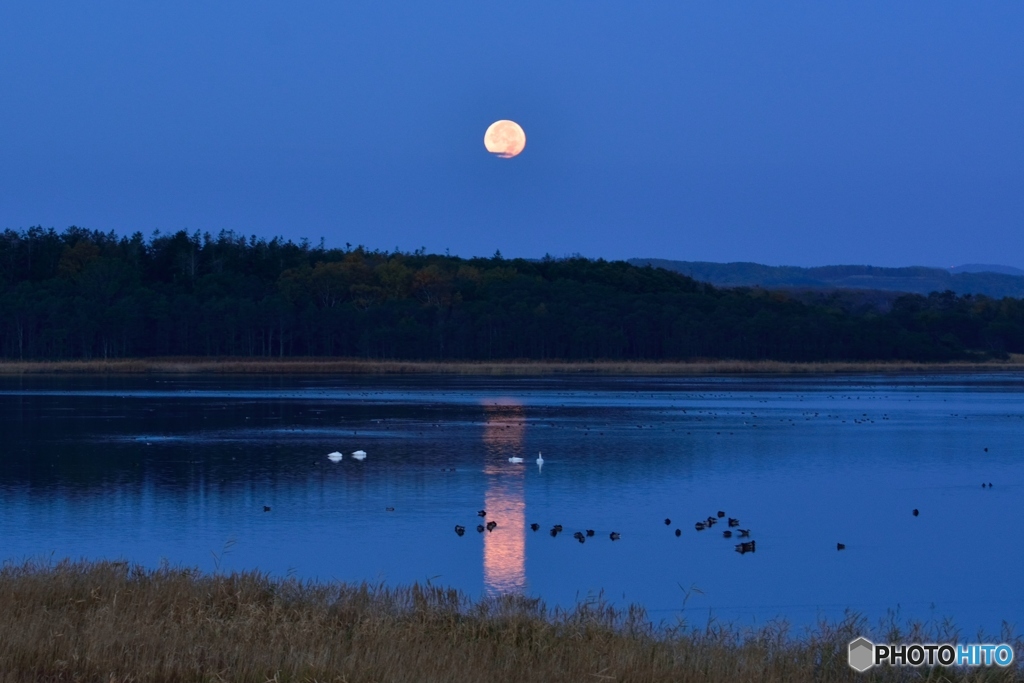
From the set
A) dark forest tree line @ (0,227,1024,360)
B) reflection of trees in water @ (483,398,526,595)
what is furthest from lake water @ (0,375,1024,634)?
dark forest tree line @ (0,227,1024,360)

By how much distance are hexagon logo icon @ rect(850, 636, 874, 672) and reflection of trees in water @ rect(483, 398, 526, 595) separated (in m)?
4.99

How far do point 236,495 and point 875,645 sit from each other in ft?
45.7

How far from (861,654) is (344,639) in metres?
4.15

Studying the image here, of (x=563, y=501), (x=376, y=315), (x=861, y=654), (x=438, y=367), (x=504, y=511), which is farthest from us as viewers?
(x=376, y=315)

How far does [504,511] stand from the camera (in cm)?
1945

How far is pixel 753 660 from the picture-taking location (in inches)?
349

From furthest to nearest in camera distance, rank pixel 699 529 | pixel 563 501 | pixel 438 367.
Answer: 1. pixel 438 367
2. pixel 563 501
3. pixel 699 529

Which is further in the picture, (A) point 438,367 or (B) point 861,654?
(A) point 438,367

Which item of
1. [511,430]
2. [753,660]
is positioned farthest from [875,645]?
[511,430]

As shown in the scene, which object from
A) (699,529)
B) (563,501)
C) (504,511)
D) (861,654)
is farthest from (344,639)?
(563,501)

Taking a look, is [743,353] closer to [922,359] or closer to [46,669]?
[922,359]

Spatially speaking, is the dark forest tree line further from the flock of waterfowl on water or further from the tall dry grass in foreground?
the tall dry grass in foreground

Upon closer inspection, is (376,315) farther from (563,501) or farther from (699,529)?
(699,529)

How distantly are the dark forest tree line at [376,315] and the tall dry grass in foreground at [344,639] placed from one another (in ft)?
296
